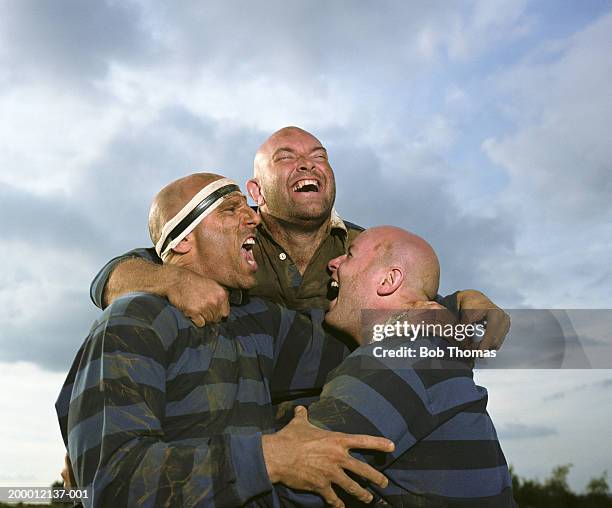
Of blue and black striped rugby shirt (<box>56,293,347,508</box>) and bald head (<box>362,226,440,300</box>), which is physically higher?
bald head (<box>362,226,440,300</box>)

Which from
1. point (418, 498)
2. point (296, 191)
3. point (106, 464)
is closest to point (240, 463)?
point (106, 464)

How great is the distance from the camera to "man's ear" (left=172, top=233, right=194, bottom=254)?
4.33m

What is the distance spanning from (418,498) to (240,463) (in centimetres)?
82

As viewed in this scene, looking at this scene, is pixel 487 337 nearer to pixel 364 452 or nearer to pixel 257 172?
pixel 364 452

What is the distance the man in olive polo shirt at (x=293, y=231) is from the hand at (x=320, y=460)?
1.77 metres

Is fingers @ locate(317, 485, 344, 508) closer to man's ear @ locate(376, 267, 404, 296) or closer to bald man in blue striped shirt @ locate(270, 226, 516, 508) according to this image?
bald man in blue striped shirt @ locate(270, 226, 516, 508)

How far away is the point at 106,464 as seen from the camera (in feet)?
10.5

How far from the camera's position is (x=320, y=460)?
3037mm

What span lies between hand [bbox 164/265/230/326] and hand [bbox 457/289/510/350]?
1.48 metres

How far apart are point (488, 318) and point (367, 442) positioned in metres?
1.64

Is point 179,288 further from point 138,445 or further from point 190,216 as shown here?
Answer: point 138,445

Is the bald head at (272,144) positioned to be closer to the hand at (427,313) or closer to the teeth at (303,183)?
the teeth at (303,183)

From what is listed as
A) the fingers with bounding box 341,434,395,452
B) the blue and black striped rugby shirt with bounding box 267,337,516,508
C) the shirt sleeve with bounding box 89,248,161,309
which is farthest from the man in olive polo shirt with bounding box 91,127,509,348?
the fingers with bounding box 341,434,395,452

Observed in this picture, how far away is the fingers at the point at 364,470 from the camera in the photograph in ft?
9.97
